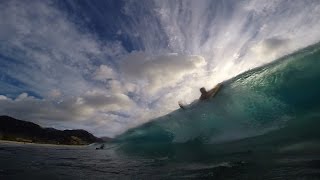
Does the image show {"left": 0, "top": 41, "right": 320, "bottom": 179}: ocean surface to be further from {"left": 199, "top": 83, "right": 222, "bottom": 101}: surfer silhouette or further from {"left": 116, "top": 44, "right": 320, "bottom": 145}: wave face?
{"left": 199, "top": 83, "right": 222, "bottom": 101}: surfer silhouette

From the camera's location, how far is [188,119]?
21.2m

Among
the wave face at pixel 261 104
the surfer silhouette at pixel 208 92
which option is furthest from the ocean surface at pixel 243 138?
the surfer silhouette at pixel 208 92

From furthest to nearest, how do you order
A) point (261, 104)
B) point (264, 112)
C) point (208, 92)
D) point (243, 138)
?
point (208, 92) → point (261, 104) → point (264, 112) → point (243, 138)

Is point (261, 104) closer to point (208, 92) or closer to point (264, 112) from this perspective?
point (264, 112)

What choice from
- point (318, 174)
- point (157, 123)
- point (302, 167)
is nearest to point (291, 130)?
point (302, 167)

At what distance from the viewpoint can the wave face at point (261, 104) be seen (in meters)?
13.5

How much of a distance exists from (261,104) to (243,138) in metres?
2.29

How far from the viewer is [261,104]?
50.2ft

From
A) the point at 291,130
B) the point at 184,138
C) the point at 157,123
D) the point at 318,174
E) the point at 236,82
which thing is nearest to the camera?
the point at 318,174

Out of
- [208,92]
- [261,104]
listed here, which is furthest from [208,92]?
[261,104]

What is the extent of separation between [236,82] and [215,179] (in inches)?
504

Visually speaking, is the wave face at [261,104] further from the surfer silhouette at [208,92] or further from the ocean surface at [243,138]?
the surfer silhouette at [208,92]

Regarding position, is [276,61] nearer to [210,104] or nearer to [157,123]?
[210,104]

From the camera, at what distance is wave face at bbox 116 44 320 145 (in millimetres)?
13516
